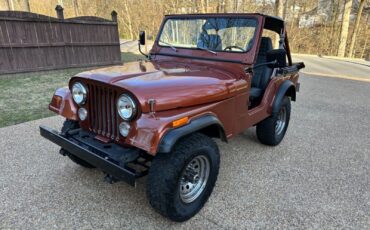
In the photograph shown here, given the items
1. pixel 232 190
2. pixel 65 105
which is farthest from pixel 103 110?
pixel 232 190

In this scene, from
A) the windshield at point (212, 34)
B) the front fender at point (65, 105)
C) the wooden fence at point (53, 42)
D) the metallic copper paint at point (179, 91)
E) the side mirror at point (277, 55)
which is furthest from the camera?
the wooden fence at point (53, 42)

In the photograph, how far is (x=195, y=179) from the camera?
262cm

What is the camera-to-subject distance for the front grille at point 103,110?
2377mm

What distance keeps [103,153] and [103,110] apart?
0.39 metres

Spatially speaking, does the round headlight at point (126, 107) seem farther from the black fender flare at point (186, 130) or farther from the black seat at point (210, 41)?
the black seat at point (210, 41)

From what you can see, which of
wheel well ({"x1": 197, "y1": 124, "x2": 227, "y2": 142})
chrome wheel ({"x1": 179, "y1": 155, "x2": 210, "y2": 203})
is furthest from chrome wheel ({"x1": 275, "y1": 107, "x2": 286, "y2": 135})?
chrome wheel ({"x1": 179, "y1": 155, "x2": 210, "y2": 203})

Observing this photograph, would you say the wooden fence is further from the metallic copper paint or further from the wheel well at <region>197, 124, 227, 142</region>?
the wheel well at <region>197, 124, 227, 142</region>

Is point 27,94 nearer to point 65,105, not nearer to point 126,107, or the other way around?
point 65,105

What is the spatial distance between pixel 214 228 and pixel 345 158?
2.58 metres

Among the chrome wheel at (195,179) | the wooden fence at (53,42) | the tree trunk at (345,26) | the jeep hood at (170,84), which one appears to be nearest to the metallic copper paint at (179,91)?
the jeep hood at (170,84)

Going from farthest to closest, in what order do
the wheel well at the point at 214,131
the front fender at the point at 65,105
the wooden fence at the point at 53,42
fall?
1. the wooden fence at the point at 53,42
2. the front fender at the point at 65,105
3. the wheel well at the point at 214,131

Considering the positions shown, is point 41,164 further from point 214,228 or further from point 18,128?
point 214,228

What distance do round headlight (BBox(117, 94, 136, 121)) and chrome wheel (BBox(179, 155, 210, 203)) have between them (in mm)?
717

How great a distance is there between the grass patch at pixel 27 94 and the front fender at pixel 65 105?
2.56 m
